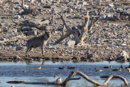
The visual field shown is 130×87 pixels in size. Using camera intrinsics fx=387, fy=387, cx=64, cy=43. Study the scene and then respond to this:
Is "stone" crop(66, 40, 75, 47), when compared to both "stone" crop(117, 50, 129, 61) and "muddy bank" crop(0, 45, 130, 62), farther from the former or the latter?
"stone" crop(117, 50, 129, 61)

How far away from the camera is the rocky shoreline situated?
1744 cm

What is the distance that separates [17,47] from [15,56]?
1.99 meters

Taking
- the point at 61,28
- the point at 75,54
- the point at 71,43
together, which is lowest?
the point at 75,54

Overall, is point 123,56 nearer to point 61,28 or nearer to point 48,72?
point 48,72

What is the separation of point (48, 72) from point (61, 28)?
9208mm

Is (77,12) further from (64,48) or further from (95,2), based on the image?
(64,48)

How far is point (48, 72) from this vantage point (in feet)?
44.0

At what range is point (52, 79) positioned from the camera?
39.7ft

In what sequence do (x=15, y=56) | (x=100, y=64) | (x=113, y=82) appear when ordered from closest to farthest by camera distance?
(x=113, y=82) < (x=100, y=64) < (x=15, y=56)

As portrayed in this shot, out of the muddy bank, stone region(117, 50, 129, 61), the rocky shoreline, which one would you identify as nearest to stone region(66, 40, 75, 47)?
the rocky shoreline

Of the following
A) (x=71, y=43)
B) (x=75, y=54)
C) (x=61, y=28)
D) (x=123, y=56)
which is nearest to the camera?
(x=123, y=56)

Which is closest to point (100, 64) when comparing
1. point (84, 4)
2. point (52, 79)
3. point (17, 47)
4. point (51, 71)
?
point (51, 71)

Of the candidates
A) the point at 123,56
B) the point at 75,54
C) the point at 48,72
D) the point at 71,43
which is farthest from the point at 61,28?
the point at 48,72

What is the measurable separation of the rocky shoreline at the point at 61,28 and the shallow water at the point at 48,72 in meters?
1.25
